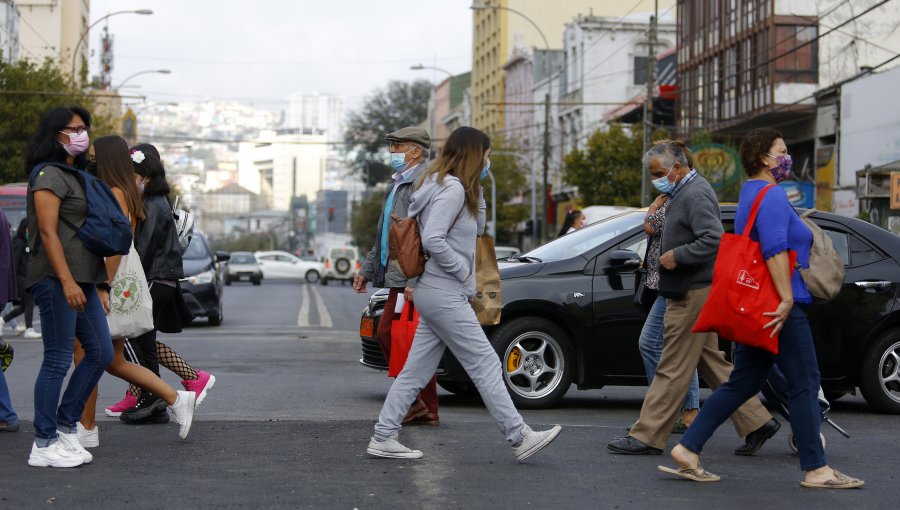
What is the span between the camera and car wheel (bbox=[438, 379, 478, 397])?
1043 centimetres

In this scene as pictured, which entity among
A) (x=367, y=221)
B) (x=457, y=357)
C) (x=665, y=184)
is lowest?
(x=367, y=221)

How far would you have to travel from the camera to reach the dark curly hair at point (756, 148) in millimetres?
6523

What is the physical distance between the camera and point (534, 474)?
22.1ft

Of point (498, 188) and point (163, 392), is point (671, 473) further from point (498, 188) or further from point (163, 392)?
point (498, 188)

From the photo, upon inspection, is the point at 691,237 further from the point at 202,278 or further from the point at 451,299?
the point at 202,278

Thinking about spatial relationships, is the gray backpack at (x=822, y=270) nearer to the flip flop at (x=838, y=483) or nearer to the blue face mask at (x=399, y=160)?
the flip flop at (x=838, y=483)

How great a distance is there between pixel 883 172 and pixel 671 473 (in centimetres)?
2519

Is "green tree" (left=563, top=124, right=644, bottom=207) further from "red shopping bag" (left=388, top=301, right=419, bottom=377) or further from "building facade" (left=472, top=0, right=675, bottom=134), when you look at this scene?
"red shopping bag" (left=388, top=301, right=419, bottom=377)

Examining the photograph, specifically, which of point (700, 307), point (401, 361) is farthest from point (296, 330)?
point (700, 307)

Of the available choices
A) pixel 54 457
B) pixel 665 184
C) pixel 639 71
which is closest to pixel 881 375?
pixel 665 184

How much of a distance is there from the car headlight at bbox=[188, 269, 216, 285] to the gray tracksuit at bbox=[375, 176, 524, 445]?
14398 mm

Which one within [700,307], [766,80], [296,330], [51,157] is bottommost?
[296,330]

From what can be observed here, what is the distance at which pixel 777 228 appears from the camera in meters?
6.26

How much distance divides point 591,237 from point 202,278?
12.2 meters
